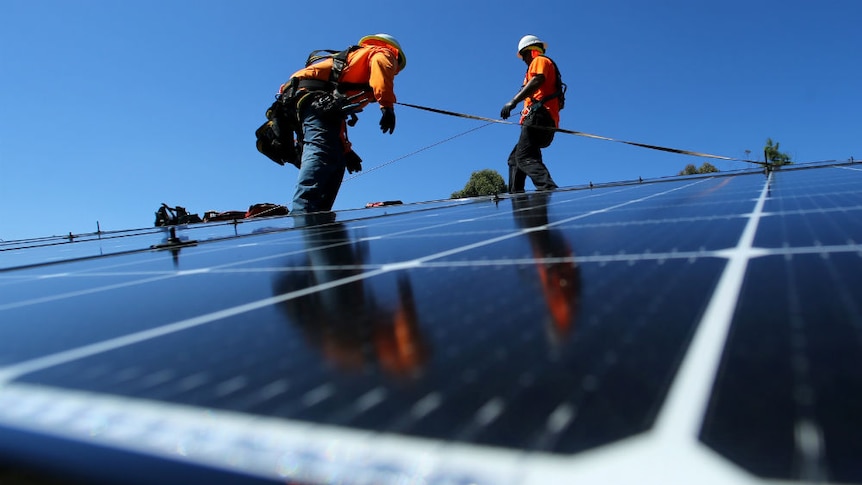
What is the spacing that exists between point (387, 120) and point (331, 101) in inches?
35.2

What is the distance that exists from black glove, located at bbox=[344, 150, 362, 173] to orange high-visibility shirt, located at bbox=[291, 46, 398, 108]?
4.64 ft

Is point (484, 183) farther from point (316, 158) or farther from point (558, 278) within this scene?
point (558, 278)

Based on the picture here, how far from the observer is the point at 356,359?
0.81 meters

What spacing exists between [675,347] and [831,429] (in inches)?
9.4

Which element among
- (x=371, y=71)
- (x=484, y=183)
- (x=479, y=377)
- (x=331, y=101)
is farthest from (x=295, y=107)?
(x=484, y=183)

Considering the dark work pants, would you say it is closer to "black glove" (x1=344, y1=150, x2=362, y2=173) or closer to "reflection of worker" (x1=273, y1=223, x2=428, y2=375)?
"black glove" (x1=344, y1=150, x2=362, y2=173)

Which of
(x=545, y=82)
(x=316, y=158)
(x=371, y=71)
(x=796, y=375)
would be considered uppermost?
(x=371, y=71)

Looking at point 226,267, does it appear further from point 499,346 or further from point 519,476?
point 519,476

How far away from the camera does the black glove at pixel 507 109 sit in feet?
25.7

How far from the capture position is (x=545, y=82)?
7656 millimetres

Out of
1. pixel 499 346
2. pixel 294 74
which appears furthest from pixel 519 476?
pixel 294 74

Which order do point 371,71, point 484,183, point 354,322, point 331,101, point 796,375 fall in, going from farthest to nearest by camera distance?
point 484,183
point 331,101
point 371,71
point 354,322
point 796,375

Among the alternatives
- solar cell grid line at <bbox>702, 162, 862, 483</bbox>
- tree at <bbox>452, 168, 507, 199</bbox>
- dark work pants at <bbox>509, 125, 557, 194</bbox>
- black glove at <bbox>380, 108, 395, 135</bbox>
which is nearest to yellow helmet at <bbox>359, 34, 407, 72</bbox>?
black glove at <bbox>380, 108, 395, 135</bbox>

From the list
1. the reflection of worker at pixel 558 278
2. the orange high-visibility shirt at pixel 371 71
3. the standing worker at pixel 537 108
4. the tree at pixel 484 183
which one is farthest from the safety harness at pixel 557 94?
the tree at pixel 484 183
